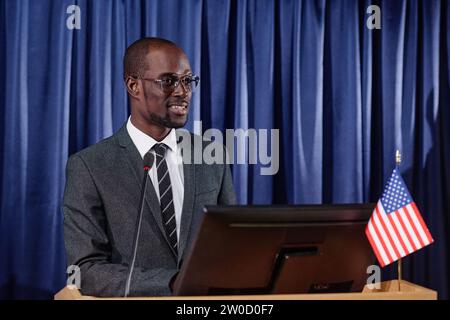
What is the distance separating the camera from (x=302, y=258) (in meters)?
1.39

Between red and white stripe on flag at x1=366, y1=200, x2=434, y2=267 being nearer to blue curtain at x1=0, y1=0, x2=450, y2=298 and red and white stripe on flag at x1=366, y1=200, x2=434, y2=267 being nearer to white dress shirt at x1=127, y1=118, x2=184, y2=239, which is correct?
white dress shirt at x1=127, y1=118, x2=184, y2=239

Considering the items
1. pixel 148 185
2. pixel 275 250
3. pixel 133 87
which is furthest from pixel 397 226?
pixel 133 87

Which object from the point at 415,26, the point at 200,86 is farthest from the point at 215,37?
the point at 415,26

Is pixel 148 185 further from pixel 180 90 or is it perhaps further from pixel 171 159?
pixel 180 90

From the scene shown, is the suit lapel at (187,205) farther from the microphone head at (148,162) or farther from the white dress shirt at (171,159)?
the microphone head at (148,162)

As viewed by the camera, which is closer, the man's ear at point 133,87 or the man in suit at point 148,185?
the man in suit at point 148,185

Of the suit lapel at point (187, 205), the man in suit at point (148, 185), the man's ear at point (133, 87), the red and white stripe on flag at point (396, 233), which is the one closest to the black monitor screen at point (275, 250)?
the red and white stripe on flag at point (396, 233)

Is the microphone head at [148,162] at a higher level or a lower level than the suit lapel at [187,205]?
higher

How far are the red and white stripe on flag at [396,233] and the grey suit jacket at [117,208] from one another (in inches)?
25.7

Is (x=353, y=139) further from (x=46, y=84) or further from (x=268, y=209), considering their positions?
(x=268, y=209)

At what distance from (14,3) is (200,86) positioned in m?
0.97

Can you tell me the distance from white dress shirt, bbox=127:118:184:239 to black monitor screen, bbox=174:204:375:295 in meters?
0.73

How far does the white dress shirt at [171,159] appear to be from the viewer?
211 centimetres

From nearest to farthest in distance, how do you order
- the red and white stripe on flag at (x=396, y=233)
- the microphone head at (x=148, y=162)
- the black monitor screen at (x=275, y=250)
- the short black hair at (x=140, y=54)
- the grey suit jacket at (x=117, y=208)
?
1. the black monitor screen at (x=275, y=250)
2. the red and white stripe on flag at (x=396, y=233)
3. the microphone head at (x=148, y=162)
4. the grey suit jacket at (x=117, y=208)
5. the short black hair at (x=140, y=54)
